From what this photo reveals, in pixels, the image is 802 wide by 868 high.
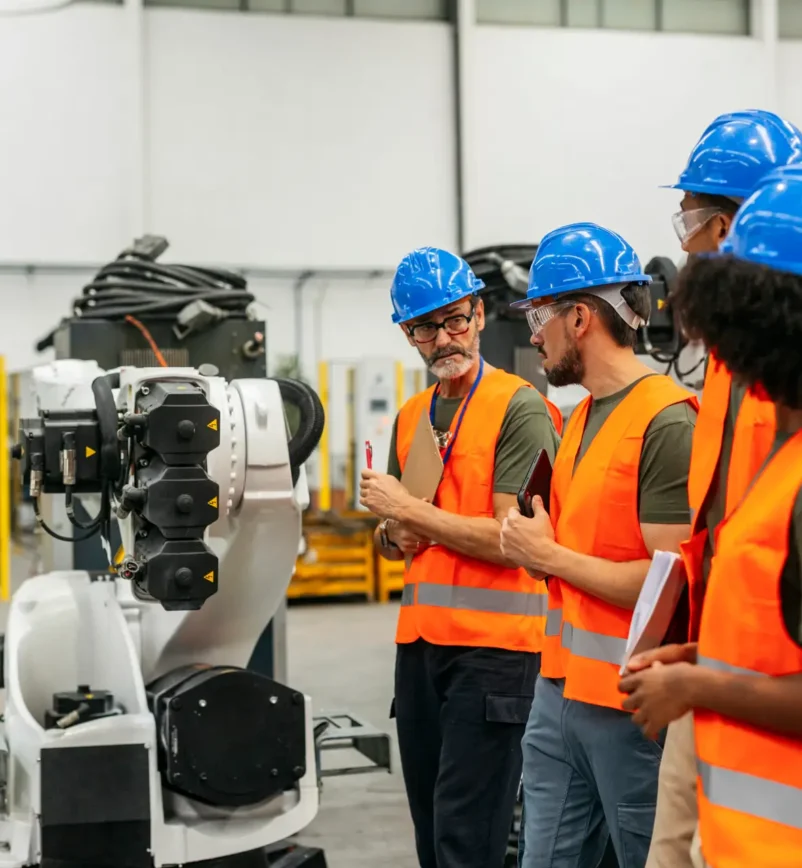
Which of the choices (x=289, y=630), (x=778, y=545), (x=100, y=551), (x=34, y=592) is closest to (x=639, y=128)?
(x=289, y=630)

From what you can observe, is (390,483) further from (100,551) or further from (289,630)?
(289,630)

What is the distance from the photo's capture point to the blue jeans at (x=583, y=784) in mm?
1928

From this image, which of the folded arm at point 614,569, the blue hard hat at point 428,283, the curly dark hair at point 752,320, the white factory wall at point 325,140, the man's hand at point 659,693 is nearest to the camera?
the curly dark hair at point 752,320

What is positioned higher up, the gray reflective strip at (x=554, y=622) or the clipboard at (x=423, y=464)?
the clipboard at (x=423, y=464)

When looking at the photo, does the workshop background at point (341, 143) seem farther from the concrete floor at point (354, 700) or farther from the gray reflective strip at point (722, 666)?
the gray reflective strip at point (722, 666)

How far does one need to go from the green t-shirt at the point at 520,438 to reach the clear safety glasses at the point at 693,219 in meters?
0.83


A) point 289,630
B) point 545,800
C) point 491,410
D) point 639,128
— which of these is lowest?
point 289,630

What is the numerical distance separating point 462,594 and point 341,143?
28.9ft

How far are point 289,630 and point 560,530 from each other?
656 centimetres

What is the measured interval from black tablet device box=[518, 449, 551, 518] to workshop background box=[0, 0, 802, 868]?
6974 millimetres

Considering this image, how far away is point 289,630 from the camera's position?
332 inches

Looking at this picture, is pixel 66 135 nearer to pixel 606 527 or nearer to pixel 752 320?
pixel 606 527

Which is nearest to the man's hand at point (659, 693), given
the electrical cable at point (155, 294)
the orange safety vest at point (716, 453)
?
the orange safety vest at point (716, 453)

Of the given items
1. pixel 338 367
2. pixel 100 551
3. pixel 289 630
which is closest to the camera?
pixel 100 551
